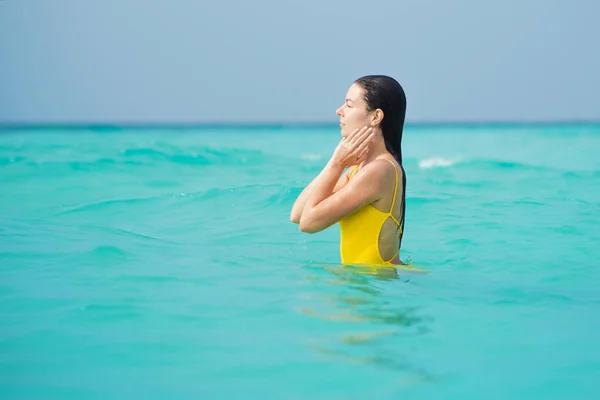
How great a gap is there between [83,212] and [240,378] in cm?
501

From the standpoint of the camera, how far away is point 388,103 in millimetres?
3502

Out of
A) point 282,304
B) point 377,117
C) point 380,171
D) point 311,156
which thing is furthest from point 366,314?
point 311,156

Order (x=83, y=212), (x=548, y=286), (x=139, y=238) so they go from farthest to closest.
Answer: (x=83, y=212), (x=139, y=238), (x=548, y=286)

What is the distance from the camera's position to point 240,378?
2557mm

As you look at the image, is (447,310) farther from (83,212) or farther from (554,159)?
(554,159)

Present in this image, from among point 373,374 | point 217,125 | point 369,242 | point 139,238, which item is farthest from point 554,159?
point 217,125

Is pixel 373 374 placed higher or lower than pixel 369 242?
lower

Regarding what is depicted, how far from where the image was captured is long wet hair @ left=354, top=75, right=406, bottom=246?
349cm

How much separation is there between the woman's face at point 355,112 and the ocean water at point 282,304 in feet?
2.37

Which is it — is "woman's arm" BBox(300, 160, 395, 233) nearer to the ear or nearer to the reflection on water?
the ear

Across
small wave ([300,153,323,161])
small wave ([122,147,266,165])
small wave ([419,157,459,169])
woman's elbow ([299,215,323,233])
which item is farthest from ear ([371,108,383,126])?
small wave ([300,153,323,161])

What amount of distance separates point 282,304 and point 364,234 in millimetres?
553

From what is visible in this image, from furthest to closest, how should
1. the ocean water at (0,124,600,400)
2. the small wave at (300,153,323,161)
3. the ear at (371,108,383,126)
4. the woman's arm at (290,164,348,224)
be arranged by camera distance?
the small wave at (300,153,323,161), the woman's arm at (290,164,348,224), the ear at (371,108,383,126), the ocean water at (0,124,600,400)

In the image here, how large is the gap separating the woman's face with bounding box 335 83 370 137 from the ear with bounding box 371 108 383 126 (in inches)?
0.9
